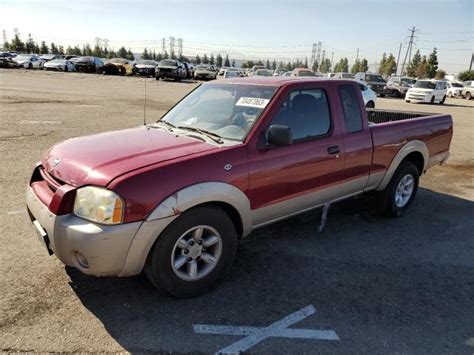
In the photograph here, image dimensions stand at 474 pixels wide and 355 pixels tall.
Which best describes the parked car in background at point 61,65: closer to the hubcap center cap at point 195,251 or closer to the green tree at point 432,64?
the hubcap center cap at point 195,251

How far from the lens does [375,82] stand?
34.7 metres

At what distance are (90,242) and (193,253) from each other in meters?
0.86

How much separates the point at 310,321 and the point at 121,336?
1421 mm

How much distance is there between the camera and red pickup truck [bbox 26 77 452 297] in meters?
2.84

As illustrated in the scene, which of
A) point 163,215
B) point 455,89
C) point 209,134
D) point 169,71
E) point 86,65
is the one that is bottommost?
point 455,89

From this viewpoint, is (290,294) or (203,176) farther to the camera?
(290,294)

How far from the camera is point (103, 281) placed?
3482 millimetres

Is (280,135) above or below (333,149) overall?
above

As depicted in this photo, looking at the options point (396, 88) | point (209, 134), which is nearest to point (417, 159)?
point (209, 134)

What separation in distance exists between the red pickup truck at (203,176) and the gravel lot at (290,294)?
1.20ft

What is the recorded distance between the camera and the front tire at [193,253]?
3.04 meters

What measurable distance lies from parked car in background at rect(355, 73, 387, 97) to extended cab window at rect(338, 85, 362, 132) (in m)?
31.5

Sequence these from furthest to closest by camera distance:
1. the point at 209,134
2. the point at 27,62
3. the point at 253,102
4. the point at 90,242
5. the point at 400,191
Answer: the point at 27,62 → the point at 400,191 → the point at 253,102 → the point at 209,134 → the point at 90,242

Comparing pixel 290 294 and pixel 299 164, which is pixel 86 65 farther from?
pixel 290 294
